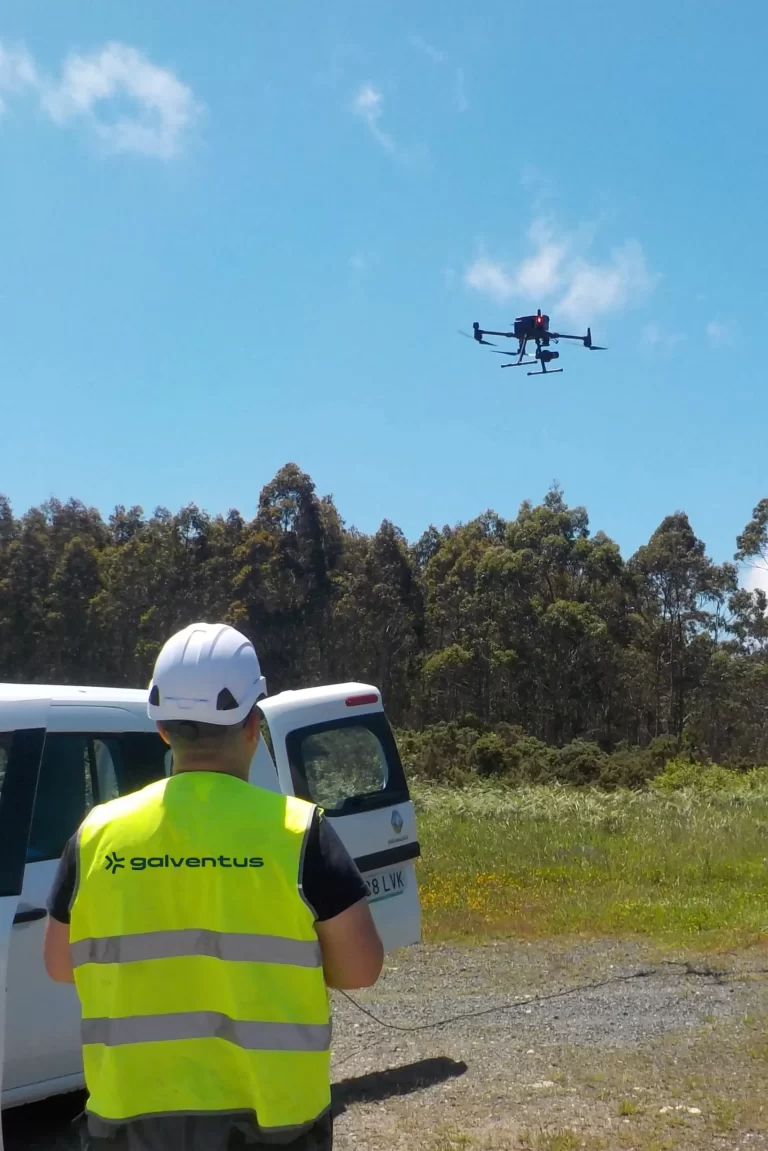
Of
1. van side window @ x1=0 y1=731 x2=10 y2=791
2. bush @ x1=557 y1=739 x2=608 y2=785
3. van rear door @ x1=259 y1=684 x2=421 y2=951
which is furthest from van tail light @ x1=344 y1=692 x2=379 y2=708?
bush @ x1=557 y1=739 x2=608 y2=785

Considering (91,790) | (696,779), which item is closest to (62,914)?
(91,790)

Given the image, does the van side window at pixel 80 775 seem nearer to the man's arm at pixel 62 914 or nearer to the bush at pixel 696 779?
the man's arm at pixel 62 914

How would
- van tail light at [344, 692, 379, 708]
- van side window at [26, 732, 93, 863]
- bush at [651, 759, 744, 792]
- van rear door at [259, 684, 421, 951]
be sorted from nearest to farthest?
van side window at [26, 732, 93, 863] → van rear door at [259, 684, 421, 951] → van tail light at [344, 692, 379, 708] → bush at [651, 759, 744, 792]

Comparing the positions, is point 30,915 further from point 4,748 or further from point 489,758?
point 489,758

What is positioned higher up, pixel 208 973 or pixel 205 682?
pixel 205 682

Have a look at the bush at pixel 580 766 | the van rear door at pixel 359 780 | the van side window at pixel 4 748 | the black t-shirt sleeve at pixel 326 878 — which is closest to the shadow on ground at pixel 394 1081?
the van rear door at pixel 359 780

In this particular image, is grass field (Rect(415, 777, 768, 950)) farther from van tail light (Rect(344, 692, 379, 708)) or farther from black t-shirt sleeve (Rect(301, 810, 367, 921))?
black t-shirt sleeve (Rect(301, 810, 367, 921))

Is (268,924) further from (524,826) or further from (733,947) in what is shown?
(524,826)
